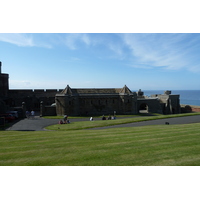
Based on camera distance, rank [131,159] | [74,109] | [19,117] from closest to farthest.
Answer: [131,159] < [19,117] < [74,109]

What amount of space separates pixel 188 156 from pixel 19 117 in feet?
99.9

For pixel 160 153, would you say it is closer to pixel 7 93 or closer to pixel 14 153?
pixel 14 153

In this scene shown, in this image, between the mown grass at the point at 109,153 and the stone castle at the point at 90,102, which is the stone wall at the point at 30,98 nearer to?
the stone castle at the point at 90,102

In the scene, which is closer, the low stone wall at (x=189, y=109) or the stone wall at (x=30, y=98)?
the stone wall at (x=30, y=98)

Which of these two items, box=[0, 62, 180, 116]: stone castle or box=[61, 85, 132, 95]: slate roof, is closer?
box=[0, 62, 180, 116]: stone castle

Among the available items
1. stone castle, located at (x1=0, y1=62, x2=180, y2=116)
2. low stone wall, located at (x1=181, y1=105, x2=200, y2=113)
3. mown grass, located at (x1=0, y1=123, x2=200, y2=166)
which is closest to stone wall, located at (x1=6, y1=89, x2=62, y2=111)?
stone castle, located at (x1=0, y1=62, x2=180, y2=116)

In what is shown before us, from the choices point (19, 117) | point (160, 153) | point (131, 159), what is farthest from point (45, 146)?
point (19, 117)

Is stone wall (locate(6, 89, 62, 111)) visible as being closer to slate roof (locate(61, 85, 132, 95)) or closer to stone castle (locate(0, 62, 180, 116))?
stone castle (locate(0, 62, 180, 116))

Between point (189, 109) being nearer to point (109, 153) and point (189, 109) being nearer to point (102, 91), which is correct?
point (102, 91)

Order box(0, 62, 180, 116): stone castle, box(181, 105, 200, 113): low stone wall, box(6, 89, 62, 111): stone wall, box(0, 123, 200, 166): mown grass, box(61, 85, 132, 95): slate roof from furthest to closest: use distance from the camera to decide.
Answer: box(181, 105, 200, 113): low stone wall, box(6, 89, 62, 111): stone wall, box(61, 85, 132, 95): slate roof, box(0, 62, 180, 116): stone castle, box(0, 123, 200, 166): mown grass

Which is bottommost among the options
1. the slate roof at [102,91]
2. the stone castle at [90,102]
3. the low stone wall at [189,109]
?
the low stone wall at [189,109]

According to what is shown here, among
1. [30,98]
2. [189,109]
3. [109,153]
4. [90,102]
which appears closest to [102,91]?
[90,102]

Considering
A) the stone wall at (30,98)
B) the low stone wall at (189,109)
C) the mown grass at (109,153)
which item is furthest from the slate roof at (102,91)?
the mown grass at (109,153)

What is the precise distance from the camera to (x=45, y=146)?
10367mm
